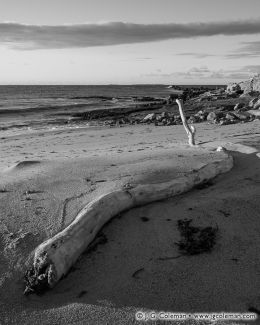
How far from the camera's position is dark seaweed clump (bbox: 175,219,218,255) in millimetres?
4762

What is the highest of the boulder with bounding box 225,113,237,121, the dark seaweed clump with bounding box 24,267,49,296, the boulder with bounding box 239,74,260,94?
the boulder with bounding box 239,74,260,94

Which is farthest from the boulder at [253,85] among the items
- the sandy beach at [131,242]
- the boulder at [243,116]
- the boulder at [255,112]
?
the sandy beach at [131,242]

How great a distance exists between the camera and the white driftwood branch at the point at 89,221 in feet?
13.5

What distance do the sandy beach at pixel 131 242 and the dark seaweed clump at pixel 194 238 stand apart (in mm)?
81

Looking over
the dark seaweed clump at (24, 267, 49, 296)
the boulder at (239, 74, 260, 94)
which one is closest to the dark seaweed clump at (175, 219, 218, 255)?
the dark seaweed clump at (24, 267, 49, 296)

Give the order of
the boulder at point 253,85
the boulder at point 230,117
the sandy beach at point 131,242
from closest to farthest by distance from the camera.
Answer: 1. the sandy beach at point 131,242
2. the boulder at point 230,117
3. the boulder at point 253,85

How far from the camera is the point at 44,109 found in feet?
96.0

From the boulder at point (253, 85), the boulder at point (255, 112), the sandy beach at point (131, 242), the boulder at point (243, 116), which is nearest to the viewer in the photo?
the sandy beach at point (131, 242)

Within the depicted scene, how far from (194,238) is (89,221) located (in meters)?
1.41

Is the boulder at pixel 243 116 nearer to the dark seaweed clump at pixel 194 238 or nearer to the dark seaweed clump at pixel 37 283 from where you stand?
the dark seaweed clump at pixel 194 238

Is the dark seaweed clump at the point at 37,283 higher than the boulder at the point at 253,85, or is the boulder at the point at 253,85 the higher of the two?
the boulder at the point at 253,85

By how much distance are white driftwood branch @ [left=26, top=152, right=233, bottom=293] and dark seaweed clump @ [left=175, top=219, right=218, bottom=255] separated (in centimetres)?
76

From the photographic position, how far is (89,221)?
485 centimetres

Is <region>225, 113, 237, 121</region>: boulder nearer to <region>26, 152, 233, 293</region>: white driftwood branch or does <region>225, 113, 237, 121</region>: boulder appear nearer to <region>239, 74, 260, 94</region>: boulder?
<region>26, 152, 233, 293</region>: white driftwood branch
